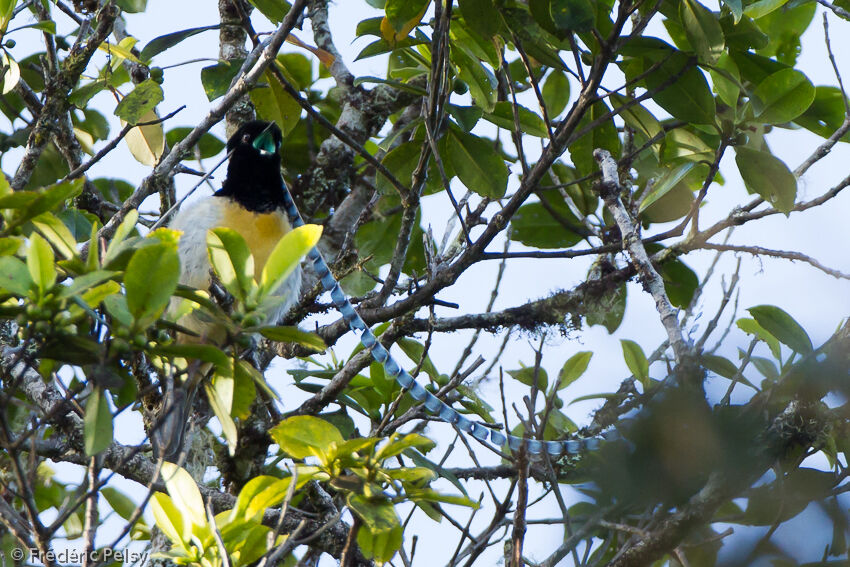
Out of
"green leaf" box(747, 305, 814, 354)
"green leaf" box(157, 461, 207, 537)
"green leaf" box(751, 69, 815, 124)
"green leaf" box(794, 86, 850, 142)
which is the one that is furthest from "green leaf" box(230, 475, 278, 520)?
"green leaf" box(794, 86, 850, 142)

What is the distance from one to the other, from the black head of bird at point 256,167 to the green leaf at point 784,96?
207 cm

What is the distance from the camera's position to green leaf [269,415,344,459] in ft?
6.49

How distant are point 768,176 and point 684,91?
15.5 inches

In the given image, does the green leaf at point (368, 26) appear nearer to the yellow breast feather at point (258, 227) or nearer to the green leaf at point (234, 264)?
the yellow breast feather at point (258, 227)

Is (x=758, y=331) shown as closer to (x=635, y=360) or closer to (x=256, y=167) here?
(x=635, y=360)

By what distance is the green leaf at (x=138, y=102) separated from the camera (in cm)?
298

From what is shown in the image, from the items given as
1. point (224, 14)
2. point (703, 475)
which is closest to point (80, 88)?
point (224, 14)

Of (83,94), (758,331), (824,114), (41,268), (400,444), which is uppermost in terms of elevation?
(83,94)

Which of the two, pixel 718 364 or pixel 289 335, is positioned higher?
pixel 289 335

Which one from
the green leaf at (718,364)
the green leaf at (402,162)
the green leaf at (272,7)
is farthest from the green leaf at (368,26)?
the green leaf at (718,364)

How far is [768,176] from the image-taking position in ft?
9.64

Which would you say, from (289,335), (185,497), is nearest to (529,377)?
(185,497)

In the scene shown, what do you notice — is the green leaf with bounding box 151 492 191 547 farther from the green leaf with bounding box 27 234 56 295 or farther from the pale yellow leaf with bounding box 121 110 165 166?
the pale yellow leaf with bounding box 121 110 165 166

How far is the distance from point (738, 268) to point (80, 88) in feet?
7.40
